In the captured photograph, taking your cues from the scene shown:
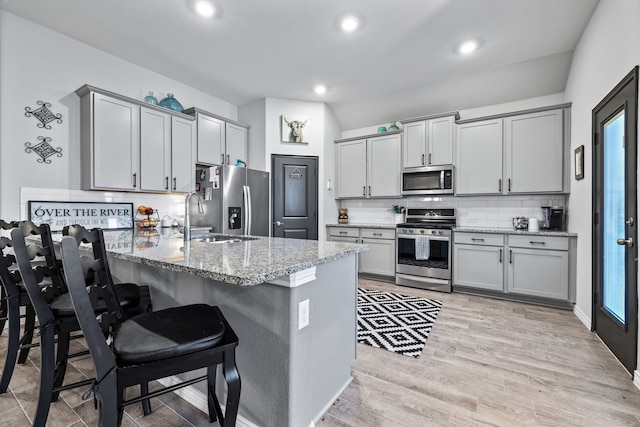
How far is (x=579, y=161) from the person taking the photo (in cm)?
306

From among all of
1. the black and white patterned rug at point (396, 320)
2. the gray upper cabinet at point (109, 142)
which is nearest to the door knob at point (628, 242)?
the black and white patterned rug at point (396, 320)

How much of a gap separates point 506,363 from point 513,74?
3518 millimetres

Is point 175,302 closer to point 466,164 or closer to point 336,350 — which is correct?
point 336,350

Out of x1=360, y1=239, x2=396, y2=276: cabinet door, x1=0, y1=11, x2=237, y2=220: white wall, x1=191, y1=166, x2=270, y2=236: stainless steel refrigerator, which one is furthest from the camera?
x1=360, y1=239, x2=396, y2=276: cabinet door

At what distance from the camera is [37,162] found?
2.91 m

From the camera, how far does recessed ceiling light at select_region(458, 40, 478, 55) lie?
3196 millimetres

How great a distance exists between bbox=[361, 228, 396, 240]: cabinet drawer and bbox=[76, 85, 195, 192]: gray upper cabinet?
266 cm

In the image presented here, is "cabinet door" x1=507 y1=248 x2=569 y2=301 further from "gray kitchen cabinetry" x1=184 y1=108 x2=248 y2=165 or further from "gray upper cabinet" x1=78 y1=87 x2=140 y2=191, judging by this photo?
"gray upper cabinet" x1=78 y1=87 x2=140 y2=191

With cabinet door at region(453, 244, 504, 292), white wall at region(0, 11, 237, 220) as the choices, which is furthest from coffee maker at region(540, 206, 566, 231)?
white wall at region(0, 11, 237, 220)

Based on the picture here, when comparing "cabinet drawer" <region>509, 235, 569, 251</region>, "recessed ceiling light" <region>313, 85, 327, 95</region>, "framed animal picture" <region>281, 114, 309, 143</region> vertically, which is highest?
"recessed ceiling light" <region>313, 85, 327, 95</region>

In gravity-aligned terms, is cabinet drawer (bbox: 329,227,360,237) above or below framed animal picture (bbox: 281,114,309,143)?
below

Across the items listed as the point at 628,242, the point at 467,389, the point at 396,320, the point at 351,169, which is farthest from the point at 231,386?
the point at 351,169

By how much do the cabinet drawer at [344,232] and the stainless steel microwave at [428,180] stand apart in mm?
971

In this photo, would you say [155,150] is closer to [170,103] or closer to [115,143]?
[115,143]
